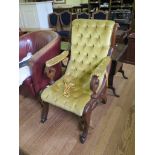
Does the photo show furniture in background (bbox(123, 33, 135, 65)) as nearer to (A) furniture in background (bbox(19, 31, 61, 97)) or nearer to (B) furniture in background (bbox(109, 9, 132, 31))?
(A) furniture in background (bbox(19, 31, 61, 97))

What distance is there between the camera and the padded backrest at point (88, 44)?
6.07 ft

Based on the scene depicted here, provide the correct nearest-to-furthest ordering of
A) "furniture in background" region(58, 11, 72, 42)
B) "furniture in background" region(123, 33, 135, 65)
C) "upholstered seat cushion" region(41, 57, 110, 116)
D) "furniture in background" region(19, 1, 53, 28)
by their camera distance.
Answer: "upholstered seat cushion" region(41, 57, 110, 116), "furniture in background" region(123, 33, 135, 65), "furniture in background" region(58, 11, 72, 42), "furniture in background" region(19, 1, 53, 28)

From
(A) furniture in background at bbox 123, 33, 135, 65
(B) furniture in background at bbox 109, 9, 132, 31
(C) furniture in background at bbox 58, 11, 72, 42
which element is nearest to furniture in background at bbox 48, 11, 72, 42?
(C) furniture in background at bbox 58, 11, 72, 42

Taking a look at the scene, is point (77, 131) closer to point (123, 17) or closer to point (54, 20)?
point (54, 20)

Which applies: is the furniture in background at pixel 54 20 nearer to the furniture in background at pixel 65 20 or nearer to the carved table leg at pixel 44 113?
the furniture in background at pixel 65 20

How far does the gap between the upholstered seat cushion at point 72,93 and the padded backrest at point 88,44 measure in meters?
0.11

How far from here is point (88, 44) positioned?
196 centimetres

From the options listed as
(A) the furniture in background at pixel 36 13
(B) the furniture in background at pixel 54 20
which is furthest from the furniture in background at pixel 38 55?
(A) the furniture in background at pixel 36 13

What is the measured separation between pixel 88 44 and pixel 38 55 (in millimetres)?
606

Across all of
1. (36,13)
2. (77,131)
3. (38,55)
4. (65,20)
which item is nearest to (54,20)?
(65,20)

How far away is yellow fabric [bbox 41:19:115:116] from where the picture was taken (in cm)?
163

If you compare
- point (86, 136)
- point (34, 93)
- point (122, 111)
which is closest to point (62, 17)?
point (34, 93)

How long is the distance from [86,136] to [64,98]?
0.44 m

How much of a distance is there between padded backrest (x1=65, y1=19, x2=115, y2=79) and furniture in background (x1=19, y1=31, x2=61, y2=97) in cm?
32
